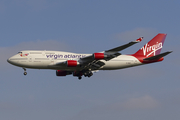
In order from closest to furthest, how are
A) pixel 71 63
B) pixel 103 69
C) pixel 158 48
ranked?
pixel 71 63 → pixel 103 69 → pixel 158 48

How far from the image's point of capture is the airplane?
60250 millimetres

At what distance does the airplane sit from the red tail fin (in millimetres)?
1144

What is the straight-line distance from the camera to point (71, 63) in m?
60.5

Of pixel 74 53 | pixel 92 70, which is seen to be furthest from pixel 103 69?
pixel 74 53

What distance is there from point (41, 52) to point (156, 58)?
874 inches

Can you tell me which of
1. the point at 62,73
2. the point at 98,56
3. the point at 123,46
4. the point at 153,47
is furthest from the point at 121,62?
the point at 62,73

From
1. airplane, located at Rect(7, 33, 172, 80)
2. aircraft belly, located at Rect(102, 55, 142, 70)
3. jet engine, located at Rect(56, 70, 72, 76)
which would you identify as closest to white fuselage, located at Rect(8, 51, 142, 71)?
airplane, located at Rect(7, 33, 172, 80)

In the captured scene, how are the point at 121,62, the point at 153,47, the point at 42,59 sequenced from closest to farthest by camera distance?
the point at 42,59 < the point at 121,62 < the point at 153,47

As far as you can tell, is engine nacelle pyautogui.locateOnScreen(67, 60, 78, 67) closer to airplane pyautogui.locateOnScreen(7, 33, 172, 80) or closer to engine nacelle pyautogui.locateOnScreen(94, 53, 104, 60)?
airplane pyautogui.locateOnScreen(7, 33, 172, 80)

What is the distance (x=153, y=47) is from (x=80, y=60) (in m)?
17.2

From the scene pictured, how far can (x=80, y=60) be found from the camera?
61969 mm

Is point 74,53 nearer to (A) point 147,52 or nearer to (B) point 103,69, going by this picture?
(B) point 103,69

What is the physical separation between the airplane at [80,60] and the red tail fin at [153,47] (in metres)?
1.14

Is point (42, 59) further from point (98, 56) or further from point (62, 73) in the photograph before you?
point (98, 56)
